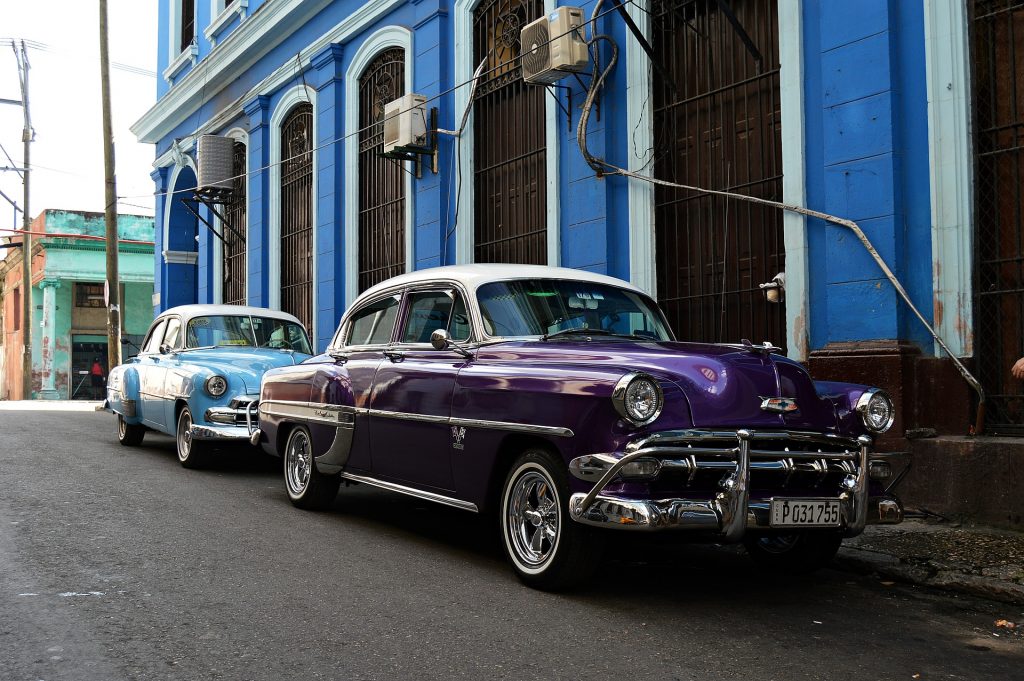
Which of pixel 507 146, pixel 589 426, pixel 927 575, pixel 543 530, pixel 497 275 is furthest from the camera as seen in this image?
pixel 507 146

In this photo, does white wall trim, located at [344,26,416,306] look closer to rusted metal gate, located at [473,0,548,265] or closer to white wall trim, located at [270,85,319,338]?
white wall trim, located at [270,85,319,338]

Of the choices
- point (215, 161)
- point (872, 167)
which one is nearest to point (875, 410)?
point (872, 167)

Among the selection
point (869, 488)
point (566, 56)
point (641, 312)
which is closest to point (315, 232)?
point (566, 56)

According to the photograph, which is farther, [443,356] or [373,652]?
[443,356]

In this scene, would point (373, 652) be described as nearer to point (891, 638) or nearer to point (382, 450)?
point (891, 638)

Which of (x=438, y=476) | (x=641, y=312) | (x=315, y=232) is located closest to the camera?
(x=438, y=476)

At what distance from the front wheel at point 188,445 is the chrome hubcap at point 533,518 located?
540 centimetres

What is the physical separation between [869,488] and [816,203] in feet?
13.4

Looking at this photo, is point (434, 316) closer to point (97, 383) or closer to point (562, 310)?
point (562, 310)

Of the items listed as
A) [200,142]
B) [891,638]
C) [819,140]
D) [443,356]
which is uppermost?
[200,142]

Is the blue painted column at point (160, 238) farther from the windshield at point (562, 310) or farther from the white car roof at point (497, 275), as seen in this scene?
the windshield at point (562, 310)

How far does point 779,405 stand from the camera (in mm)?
4836

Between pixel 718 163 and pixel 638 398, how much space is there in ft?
18.6

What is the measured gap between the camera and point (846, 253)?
8133 mm
